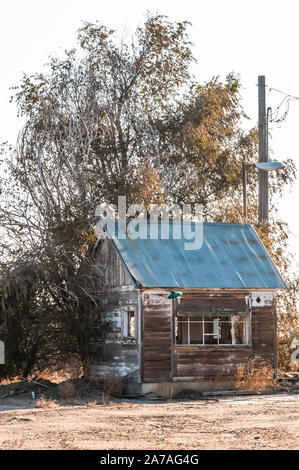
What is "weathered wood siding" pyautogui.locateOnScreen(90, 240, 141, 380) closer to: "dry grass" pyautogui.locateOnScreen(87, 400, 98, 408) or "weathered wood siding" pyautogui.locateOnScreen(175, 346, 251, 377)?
"weathered wood siding" pyautogui.locateOnScreen(175, 346, 251, 377)

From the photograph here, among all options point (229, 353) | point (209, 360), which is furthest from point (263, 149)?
point (209, 360)

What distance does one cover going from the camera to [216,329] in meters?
24.5

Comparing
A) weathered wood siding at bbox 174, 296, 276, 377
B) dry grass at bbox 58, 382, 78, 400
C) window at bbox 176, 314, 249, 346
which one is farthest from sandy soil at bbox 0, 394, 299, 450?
window at bbox 176, 314, 249, 346

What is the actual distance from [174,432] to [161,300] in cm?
846

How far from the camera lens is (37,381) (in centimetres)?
2411

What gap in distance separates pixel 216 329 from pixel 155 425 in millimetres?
8995

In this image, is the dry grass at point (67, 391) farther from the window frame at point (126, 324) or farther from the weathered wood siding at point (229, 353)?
the weathered wood siding at point (229, 353)

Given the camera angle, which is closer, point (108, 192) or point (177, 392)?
point (177, 392)

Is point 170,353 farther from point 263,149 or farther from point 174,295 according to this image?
point 263,149

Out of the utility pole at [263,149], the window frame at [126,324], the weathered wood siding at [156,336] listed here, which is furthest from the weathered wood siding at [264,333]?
the utility pole at [263,149]

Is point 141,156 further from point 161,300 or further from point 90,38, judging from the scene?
point 161,300

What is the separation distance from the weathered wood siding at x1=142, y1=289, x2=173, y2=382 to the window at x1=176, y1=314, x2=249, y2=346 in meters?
0.71
